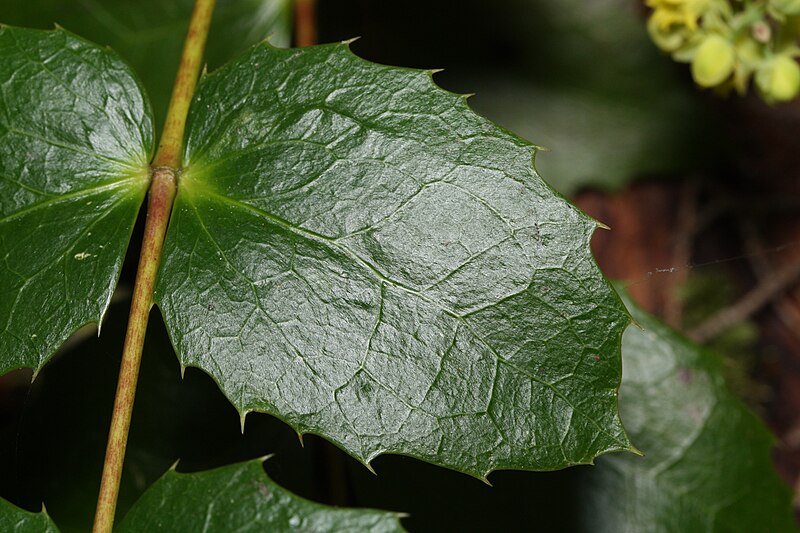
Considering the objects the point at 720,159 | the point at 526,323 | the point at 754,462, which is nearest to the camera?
the point at 526,323

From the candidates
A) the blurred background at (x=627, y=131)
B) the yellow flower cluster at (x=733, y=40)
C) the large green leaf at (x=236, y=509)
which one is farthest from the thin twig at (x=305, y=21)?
the large green leaf at (x=236, y=509)

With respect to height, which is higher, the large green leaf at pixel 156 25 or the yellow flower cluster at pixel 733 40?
the yellow flower cluster at pixel 733 40

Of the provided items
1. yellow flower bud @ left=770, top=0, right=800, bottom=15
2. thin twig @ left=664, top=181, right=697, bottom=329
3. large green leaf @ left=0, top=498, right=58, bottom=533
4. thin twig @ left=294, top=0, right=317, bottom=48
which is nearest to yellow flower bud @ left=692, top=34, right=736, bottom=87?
yellow flower bud @ left=770, top=0, right=800, bottom=15

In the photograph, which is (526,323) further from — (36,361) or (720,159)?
(720,159)

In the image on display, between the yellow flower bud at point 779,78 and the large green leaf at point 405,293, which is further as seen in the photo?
the yellow flower bud at point 779,78

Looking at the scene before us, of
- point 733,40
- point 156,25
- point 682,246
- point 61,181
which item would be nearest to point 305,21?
point 156,25

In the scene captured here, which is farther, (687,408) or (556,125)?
(556,125)

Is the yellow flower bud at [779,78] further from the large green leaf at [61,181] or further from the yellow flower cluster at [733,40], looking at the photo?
the large green leaf at [61,181]

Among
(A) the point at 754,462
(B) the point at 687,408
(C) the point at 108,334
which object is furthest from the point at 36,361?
(A) the point at 754,462
